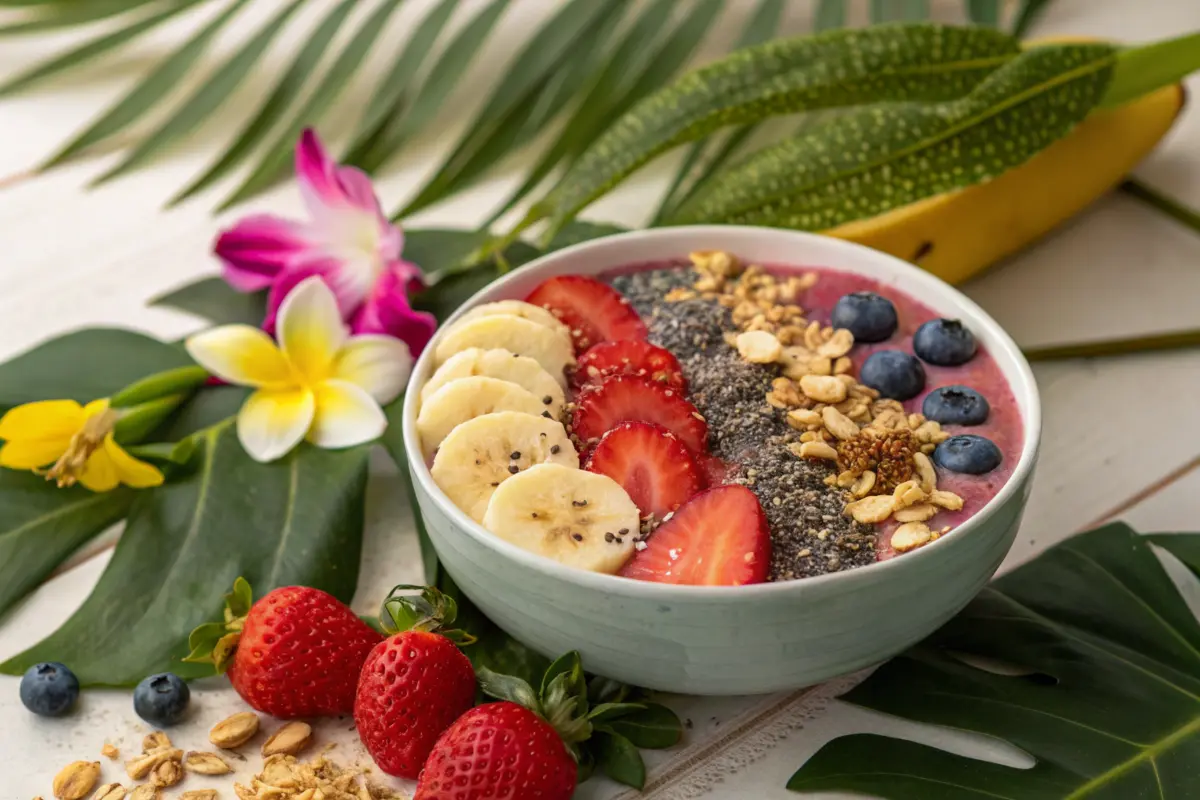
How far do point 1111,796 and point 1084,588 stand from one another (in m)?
0.23

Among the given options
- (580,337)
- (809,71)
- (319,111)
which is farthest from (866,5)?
(580,337)

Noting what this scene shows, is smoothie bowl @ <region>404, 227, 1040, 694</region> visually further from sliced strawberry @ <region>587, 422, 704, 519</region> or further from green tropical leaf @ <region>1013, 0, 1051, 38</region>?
green tropical leaf @ <region>1013, 0, 1051, 38</region>

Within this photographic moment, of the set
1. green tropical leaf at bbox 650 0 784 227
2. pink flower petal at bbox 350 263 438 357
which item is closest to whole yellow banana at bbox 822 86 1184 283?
green tropical leaf at bbox 650 0 784 227

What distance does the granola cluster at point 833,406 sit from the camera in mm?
1059

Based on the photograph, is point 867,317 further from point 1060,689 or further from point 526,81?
point 526,81

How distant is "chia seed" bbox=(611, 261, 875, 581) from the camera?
1.03 meters

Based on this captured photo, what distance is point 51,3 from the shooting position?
6.31 ft

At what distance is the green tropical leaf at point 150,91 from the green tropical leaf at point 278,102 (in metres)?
0.12

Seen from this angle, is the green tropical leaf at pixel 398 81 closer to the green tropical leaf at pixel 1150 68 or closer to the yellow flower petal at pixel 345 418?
the yellow flower petal at pixel 345 418

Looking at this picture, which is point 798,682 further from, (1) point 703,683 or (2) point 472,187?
(2) point 472,187

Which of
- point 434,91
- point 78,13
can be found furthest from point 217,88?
point 434,91

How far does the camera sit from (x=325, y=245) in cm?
151

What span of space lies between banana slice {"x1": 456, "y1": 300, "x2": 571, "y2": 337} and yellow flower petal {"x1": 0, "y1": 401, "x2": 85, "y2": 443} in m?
0.43

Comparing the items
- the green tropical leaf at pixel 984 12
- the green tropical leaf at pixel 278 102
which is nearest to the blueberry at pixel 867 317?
the green tropical leaf at pixel 984 12
